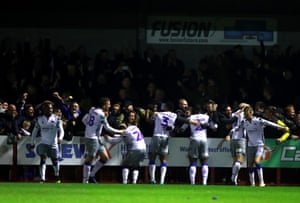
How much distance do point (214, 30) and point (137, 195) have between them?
1208cm

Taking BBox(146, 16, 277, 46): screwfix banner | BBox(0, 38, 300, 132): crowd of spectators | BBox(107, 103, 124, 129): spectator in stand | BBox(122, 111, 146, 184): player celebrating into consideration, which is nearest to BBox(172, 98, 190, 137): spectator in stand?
BBox(0, 38, 300, 132): crowd of spectators

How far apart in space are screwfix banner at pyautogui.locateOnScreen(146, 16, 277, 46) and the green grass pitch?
9.24 meters

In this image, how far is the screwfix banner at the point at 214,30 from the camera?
91.3 feet

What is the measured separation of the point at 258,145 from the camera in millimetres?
23031

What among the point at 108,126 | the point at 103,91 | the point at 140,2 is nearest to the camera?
the point at 108,126

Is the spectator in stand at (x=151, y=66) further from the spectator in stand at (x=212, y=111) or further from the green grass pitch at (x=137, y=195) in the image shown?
the green grass pitch at (x=137, y=195)

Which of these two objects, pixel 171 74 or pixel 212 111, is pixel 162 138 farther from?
pixel 171 74

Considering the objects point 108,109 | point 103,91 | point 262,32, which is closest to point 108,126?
point 108,109

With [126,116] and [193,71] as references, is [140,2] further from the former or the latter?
[126,116]

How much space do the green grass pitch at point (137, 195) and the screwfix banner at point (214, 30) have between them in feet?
30.3

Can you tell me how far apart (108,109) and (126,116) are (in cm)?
55

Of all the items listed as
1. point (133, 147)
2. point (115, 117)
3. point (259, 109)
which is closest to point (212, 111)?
point (259, 109)

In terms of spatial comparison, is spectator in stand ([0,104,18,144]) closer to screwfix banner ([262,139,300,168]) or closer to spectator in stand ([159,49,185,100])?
spectator in stand ([159,49,185,100])

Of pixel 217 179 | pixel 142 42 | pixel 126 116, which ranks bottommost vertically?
pixel 217 179
